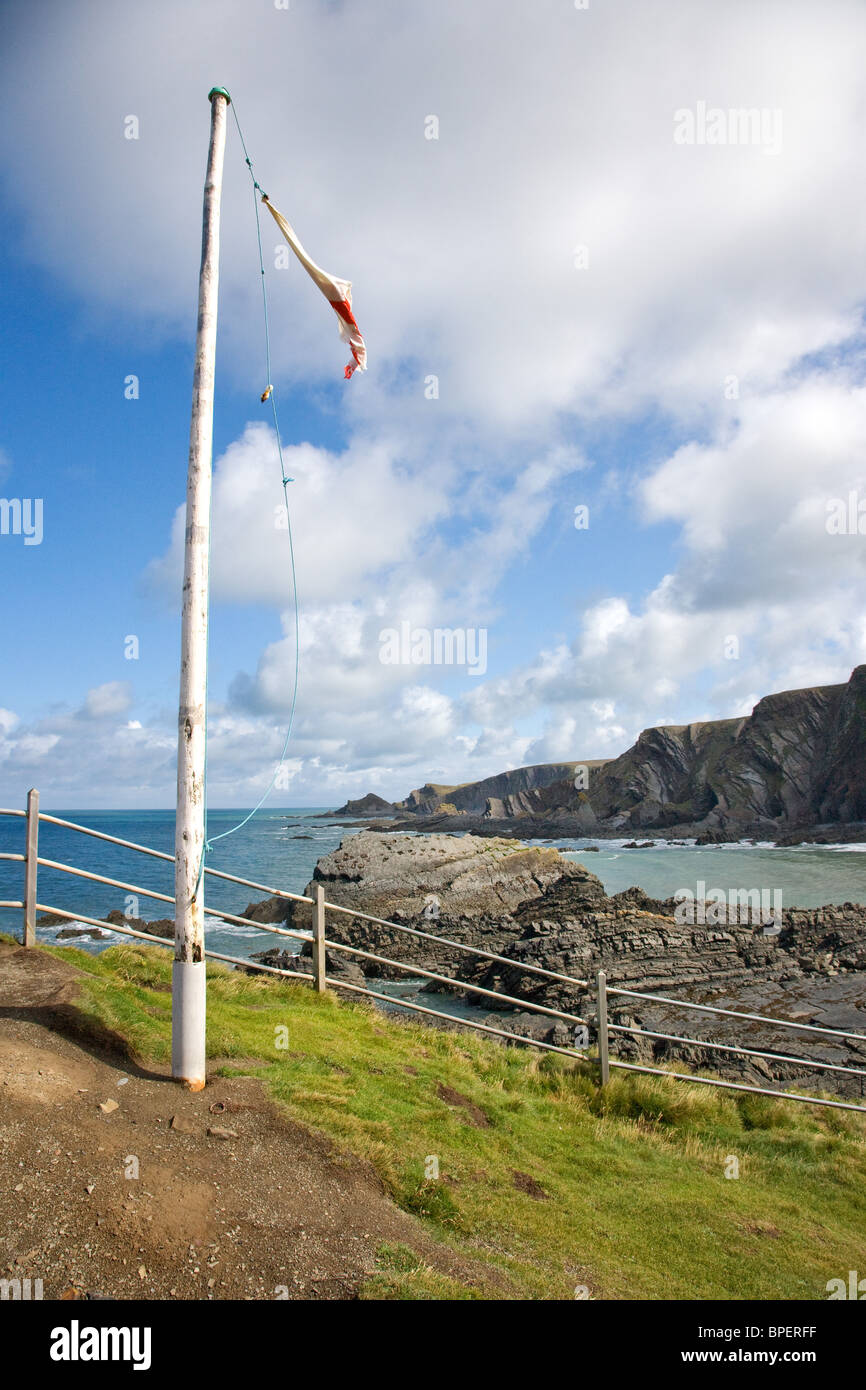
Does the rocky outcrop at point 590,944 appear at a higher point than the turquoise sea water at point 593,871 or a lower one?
higher

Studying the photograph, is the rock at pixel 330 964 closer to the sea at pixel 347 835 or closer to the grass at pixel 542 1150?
the sea at pixel 347 835

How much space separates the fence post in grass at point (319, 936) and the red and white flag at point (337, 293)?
20.6 feet

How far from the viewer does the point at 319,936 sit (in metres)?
9.84

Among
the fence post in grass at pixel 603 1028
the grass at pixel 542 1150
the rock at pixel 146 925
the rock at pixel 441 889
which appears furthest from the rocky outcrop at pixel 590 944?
the rock at pixel 146 925

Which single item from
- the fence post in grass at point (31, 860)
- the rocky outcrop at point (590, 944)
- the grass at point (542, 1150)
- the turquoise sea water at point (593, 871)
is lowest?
the turquoise sea water at point (593, 871)

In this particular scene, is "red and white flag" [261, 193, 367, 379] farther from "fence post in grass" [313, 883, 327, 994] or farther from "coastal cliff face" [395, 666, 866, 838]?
"coastal cliff face" [395, 666, 866, 838]

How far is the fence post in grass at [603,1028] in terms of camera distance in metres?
8.87

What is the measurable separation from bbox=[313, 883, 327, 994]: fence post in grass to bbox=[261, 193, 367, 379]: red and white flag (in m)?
6.27

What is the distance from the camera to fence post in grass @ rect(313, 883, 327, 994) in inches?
369

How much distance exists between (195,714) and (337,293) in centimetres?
480

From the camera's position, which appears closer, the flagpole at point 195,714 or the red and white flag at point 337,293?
the flagpole at point 195,714

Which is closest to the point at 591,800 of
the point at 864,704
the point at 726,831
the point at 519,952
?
the point at 726,831

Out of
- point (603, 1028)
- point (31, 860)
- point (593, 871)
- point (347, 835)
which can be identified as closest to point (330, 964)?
point (603, 1028)

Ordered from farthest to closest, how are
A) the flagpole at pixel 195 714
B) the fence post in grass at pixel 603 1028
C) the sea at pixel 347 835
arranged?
the sea at pixel 347 835, the fence post in grass at pixel 603 1028, the flagpole at pixel 195 714
